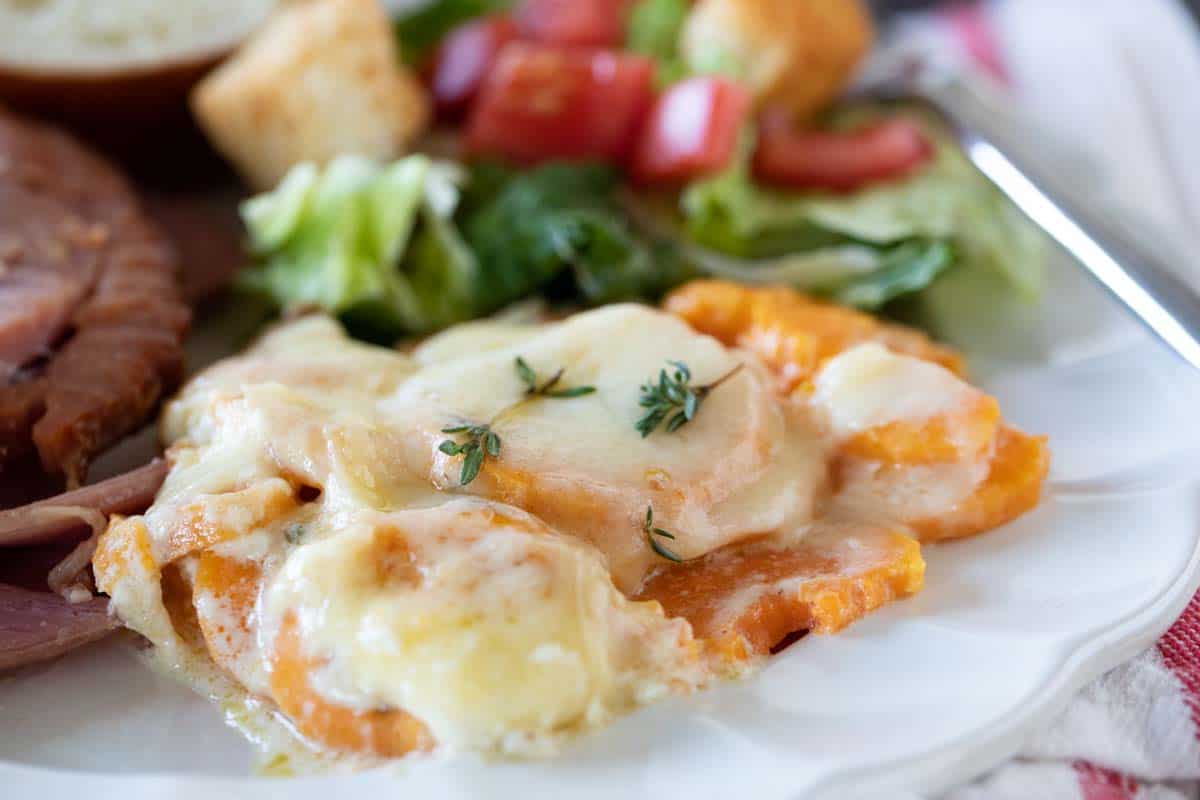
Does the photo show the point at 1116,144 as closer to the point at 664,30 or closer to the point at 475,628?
the point at 664,30

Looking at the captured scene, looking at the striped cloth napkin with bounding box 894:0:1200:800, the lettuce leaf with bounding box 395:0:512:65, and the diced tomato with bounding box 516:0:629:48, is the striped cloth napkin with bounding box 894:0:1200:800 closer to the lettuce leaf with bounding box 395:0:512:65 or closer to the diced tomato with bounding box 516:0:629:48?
the diced tomato with bounding box 516:0:629:48

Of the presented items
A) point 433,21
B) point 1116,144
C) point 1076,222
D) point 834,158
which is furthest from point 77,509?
point 1116,144

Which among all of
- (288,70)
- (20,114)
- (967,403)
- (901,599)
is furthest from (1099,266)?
(20,114)

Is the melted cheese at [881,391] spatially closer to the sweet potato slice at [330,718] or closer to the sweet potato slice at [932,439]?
the sweet potato slice at [932,439]

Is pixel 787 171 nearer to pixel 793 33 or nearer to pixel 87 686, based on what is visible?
pixel 793 33

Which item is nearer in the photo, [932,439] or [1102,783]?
[1102,783]
